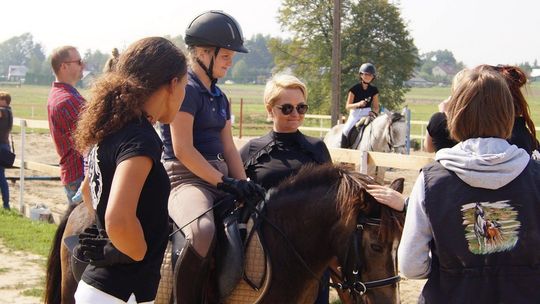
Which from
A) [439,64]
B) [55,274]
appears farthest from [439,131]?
[439,64]

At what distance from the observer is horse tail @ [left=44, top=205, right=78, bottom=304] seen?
4.30 metres

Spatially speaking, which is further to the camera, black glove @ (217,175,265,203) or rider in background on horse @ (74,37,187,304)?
black glove @ (217,175,265,203)

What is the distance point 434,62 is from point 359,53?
380 ft

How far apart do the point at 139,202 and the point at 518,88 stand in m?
2.29

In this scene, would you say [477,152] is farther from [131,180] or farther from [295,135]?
[295,135]

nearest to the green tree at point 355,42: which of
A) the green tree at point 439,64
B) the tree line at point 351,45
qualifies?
the tree line at point 351,45

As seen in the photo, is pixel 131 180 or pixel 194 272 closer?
pixel 131 180

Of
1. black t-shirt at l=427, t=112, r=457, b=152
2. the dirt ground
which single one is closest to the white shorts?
black t-shirt at l=427, t=112, r=457, b=152

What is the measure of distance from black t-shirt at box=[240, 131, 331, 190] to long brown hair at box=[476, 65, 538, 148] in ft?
4.06

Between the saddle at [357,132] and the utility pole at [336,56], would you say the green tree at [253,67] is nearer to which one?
the utility pole at [336,56]

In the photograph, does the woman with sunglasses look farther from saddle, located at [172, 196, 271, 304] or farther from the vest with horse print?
the vest with horse print

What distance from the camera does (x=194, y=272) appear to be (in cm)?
387

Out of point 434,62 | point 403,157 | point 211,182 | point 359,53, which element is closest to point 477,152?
point 211,182

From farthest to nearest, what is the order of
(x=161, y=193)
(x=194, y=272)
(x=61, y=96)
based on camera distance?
(x=61, y=96), (x=194, y=272), (x=161, y=193)
